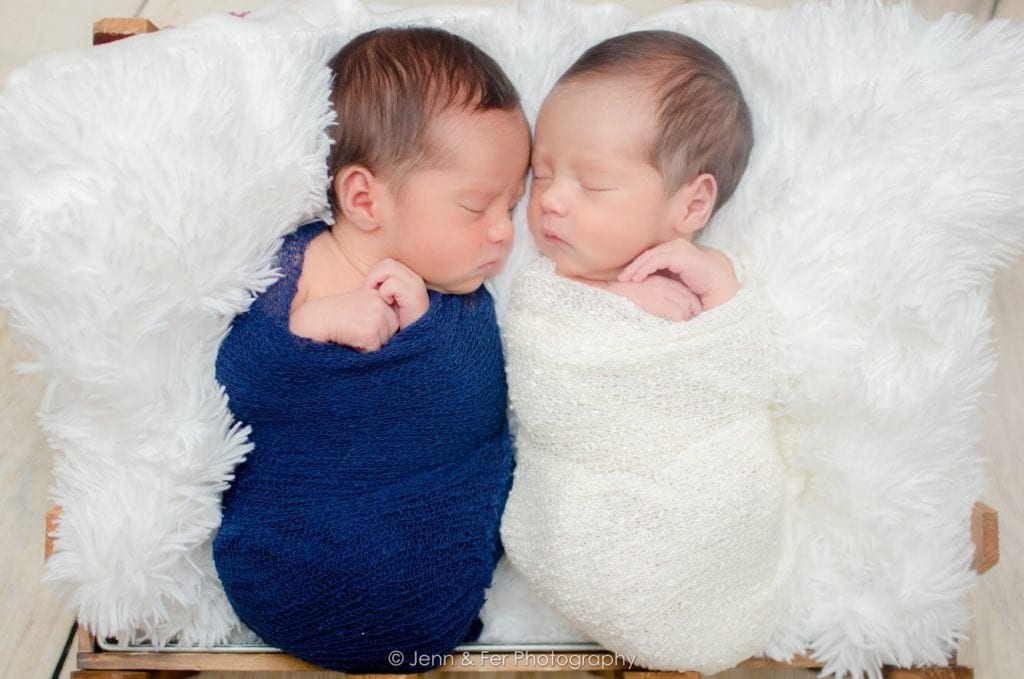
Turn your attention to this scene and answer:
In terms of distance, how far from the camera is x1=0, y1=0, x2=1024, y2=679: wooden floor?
1223 millimetres

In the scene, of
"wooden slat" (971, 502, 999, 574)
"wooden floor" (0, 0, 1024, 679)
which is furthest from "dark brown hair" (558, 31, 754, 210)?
"wooden floor" (0, 0, 1024, 679)

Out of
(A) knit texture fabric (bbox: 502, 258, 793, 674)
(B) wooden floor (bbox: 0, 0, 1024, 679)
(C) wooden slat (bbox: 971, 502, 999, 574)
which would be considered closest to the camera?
(A) knit texture fabric (bbox: 502, 258, 793, 674)

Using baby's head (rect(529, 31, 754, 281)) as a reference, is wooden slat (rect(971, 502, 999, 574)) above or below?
below

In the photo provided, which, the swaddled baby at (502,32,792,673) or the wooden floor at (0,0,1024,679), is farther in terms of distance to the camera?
the wooden floor at (0,0,1024,679)

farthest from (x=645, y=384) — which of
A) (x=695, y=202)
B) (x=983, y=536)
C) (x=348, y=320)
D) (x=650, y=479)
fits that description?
(x=983, y=536)

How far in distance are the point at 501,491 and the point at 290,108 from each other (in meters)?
0.50

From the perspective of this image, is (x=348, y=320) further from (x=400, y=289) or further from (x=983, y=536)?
(x=983, y=536)

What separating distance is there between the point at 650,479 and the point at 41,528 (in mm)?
865

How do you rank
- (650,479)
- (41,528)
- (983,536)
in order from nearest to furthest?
(650,479)
(983,536)
(41,528)

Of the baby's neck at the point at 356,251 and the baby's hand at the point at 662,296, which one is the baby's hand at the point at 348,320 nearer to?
the baby's neck at the point at 356,251

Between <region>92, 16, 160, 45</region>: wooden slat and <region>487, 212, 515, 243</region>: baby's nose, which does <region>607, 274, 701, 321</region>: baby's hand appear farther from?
<region>92, 16, 160, 45</region>: wooden slat

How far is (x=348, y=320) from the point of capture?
0.99 meters

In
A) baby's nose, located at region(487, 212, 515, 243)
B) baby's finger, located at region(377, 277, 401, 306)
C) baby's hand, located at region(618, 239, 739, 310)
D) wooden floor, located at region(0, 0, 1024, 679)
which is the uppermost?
baby's nose, located at region(487, 212, 515, 243)

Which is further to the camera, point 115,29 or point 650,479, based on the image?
point 115,29
